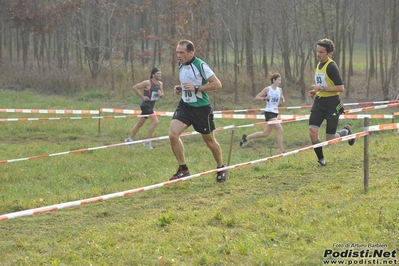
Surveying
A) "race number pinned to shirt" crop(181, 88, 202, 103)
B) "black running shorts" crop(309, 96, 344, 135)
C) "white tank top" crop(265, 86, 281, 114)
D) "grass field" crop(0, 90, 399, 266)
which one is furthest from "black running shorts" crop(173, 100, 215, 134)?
"white tank top" crop(265, 86, 281, 114)

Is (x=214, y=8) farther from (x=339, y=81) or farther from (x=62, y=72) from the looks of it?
(x=339, y=81)

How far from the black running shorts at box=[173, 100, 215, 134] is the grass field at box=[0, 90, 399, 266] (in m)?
0.90

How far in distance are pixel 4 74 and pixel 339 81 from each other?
22.1m

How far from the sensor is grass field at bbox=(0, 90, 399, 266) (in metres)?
5.64

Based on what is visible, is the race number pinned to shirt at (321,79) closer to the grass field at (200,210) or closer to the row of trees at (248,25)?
the grass field at (200,210)

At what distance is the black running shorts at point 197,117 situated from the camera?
29.5 feet

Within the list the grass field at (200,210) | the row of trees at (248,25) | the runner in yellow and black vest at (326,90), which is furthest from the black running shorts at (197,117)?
the row of trees at (248,25)

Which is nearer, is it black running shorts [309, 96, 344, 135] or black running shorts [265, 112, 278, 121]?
black running shorts [309, 96, 344, 135]

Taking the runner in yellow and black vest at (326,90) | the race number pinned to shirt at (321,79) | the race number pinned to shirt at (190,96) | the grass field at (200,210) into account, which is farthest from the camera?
the race number pinned to shirt at (321,79)

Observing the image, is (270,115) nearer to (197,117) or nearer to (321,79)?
(321,79)

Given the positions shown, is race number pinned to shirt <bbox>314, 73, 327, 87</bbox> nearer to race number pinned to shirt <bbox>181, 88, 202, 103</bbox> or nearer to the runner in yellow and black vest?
the runner in yellow and black vest

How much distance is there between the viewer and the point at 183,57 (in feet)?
29.3

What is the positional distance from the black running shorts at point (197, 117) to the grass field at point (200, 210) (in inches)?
35.4

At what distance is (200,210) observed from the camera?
7.61 meters
